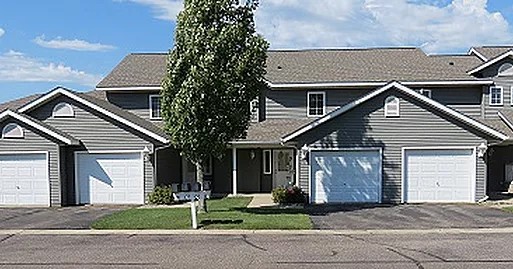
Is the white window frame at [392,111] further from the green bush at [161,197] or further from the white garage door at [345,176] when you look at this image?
the green bush at [161,197]

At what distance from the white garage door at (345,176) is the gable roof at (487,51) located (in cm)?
1213

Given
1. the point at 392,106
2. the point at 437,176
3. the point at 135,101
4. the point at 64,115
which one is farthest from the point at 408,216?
the point at 135,101

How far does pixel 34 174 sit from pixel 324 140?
12.0 meters

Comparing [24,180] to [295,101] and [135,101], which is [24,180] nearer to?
[135,101]

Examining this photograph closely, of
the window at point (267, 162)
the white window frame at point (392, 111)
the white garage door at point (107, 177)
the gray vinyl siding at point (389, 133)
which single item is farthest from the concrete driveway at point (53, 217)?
the white window frame at point (392, 111)

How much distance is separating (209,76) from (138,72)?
11489 millimetres

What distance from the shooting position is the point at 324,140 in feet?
68.1

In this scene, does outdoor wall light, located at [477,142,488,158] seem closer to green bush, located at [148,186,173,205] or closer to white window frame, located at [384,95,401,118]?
white window frame, located at [384,95,401,118]

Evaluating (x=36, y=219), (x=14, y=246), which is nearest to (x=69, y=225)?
(x=36, y=219)

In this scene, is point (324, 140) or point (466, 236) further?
point (324, 140)

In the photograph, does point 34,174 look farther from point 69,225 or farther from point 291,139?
point 291,139

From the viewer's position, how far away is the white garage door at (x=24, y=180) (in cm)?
2133

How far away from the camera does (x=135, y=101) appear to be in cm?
2628

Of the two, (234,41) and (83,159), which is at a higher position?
(234,41)
